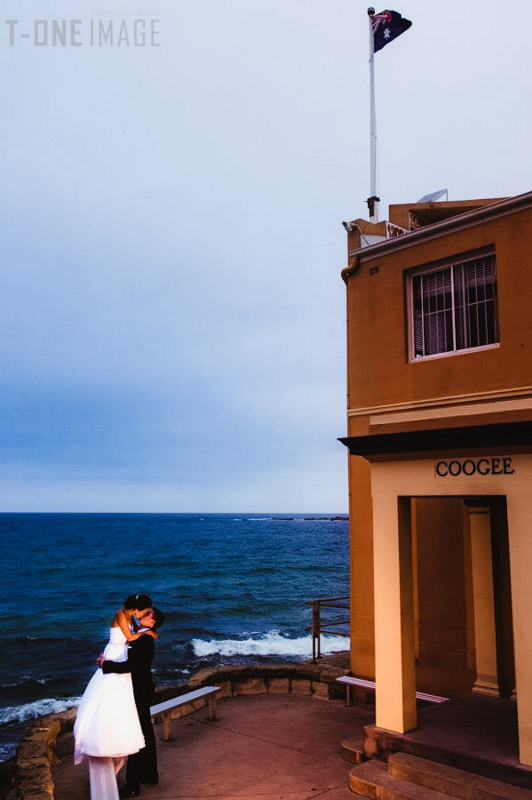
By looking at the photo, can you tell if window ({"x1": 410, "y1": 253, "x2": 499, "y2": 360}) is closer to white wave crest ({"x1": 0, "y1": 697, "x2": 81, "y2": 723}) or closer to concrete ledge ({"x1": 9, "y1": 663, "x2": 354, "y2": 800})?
concrete ledge ({"x1": 9, "y1": 663, "x2": 354, "y2": 800})

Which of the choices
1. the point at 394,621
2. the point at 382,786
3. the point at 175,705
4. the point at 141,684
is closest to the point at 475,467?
the point at 394,621

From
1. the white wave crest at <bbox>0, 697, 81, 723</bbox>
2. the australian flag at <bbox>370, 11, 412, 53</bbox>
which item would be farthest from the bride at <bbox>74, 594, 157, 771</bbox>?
the white wave crest at <bbox>0, 697, 81, 723</bbox>

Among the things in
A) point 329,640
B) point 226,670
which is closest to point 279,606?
point 329,640

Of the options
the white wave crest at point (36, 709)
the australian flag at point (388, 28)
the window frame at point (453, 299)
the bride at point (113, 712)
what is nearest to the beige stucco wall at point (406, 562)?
the window frame at point (453, 299)

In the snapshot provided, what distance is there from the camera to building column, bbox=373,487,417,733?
24.9 ft

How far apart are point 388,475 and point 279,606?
38.5 m

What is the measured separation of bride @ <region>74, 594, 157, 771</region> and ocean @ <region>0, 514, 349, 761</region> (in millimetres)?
10772

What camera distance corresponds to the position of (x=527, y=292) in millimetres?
8000

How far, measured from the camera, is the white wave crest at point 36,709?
18781 millimetres

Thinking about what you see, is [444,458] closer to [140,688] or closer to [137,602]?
[137,602]

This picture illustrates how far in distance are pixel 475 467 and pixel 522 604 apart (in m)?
1.62

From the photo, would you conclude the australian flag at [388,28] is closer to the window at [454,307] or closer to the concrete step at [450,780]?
the window at [454,307]

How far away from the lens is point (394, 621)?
7.74 meters

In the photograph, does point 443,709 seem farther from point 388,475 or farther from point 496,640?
point 388,475
